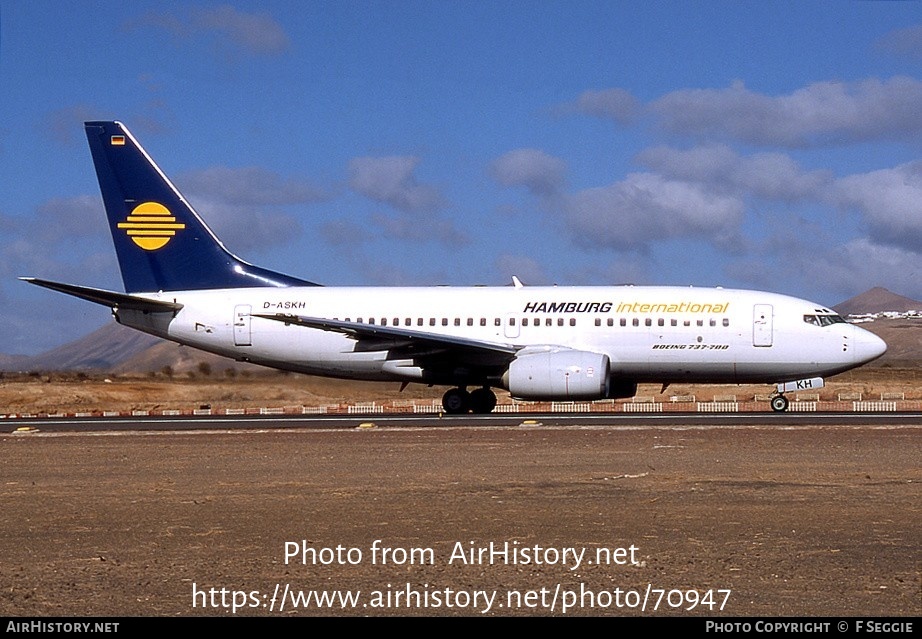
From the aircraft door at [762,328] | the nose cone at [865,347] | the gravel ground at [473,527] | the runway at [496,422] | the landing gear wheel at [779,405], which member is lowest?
the gravel ground at [473,527]

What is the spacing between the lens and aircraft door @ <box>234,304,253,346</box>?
34.8 metres

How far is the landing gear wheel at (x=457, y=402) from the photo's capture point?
108 ft

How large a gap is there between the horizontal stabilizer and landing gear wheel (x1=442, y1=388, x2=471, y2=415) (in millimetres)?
8999

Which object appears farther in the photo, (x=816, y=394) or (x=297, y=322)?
(x=816, y=394)

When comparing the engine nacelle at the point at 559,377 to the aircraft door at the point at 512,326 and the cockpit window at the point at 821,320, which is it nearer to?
the aircraft door at the point at 512,326

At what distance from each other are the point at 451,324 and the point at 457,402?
7.64ft

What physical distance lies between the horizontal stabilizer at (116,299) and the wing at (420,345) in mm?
3866

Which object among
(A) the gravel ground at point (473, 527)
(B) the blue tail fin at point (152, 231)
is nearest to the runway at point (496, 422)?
(A) the gravel ground at point (473, 527)

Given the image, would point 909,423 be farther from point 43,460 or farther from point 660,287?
point 43,460

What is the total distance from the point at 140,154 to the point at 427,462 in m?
21.3

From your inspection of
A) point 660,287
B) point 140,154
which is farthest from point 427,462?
point 140,154

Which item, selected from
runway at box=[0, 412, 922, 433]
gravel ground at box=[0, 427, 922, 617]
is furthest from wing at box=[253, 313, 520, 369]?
gravel ground at box=[0, 427, 922, 617]

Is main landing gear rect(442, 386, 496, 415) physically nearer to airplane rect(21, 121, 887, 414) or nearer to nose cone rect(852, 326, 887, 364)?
airplane rect(21, 121, 887, 414)

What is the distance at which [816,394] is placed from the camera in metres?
51.7
